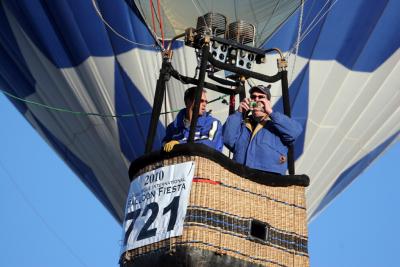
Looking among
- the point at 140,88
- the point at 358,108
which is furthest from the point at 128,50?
the point at 358,108

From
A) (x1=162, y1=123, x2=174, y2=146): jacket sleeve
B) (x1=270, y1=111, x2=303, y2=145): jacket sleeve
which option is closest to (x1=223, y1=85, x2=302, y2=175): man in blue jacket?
(x1=270, y1=111, x2=303, y2=145): jacket sleeve

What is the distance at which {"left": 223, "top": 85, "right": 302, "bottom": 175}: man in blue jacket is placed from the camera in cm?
544

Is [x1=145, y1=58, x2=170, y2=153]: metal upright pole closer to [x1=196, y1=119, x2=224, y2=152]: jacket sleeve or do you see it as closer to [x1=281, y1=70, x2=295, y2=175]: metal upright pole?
[x1=196, y1=119, x2=224, y2=152]: jacket sleeve

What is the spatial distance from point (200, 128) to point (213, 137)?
0.08 metres

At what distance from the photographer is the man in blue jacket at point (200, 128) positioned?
5586 millimetres

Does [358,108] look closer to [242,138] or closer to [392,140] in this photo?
[392,140]

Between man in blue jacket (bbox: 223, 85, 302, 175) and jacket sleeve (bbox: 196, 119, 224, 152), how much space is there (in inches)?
2.0

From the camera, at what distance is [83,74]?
30.4ft

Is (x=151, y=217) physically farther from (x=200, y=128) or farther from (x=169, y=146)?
(x=200, y=128)

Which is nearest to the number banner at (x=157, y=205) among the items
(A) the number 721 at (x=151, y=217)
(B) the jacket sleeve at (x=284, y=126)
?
(A) the number 721 at (x=151, y=217)

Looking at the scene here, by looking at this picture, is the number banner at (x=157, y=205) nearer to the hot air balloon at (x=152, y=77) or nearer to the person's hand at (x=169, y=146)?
the person's hand at (x=169, y=146)

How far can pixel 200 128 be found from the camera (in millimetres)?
5605

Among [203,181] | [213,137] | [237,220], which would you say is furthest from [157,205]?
[213,137]

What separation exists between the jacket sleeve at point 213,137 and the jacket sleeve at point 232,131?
2.2 inches
